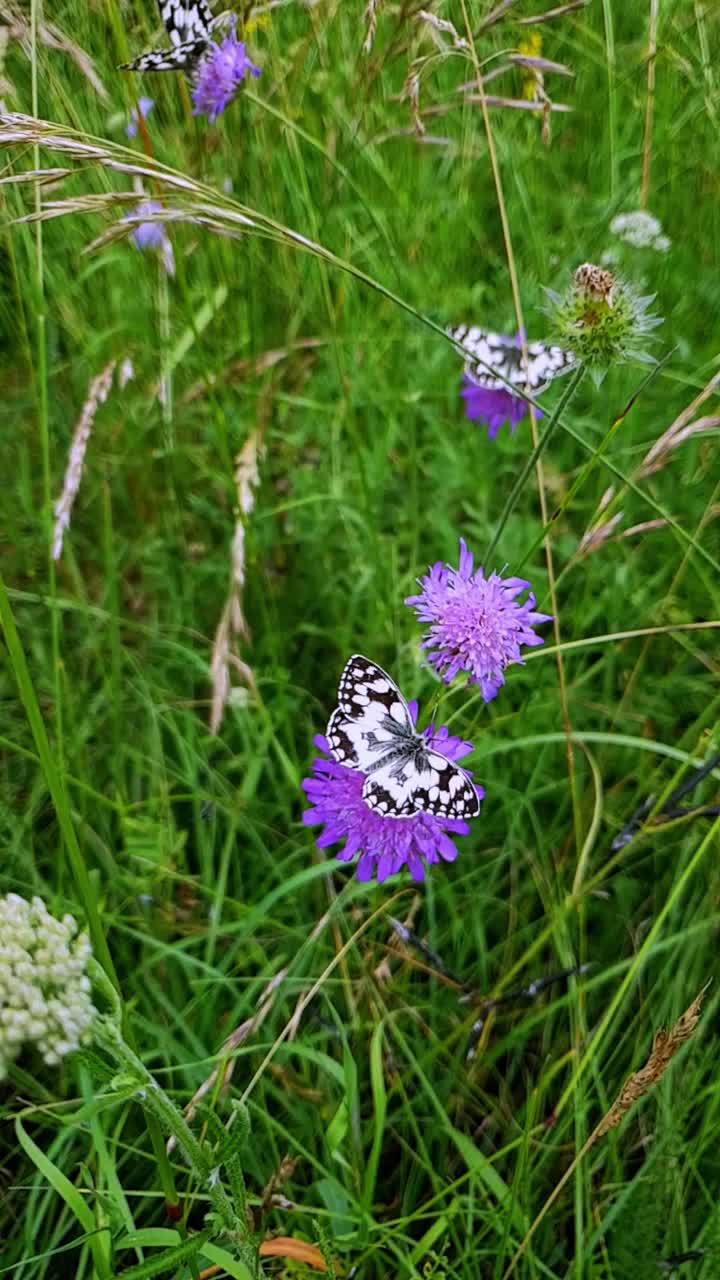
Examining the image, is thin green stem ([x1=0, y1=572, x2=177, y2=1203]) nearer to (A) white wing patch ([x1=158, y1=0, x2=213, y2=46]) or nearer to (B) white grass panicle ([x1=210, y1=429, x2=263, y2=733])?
(B) white grass panicle ([x1=210, y1=429, x2=263, y2=733])

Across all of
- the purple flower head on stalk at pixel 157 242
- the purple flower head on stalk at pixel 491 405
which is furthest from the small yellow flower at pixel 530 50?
the purple flower head on stalk at pixel 157 242

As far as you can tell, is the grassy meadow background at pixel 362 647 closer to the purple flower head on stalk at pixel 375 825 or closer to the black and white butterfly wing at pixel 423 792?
the purple flower head on stalk at pixel 375 825

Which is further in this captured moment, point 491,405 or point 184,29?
point 491,405

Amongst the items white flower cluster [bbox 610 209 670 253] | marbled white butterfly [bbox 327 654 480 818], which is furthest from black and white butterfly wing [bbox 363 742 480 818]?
white flower cluster [bbox 610 209 670 253]

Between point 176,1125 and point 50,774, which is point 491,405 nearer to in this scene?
point 50,774

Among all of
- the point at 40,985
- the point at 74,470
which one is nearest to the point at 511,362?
the point at 74,470

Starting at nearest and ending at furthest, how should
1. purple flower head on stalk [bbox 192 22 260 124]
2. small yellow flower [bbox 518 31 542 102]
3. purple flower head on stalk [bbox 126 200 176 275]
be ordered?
purple flower head on stalk [bbox 192 22 260 124] < purple flower head on stalk [bbox 126 200 176 275] < small yellow flower [bbox 518 31 542 102]
